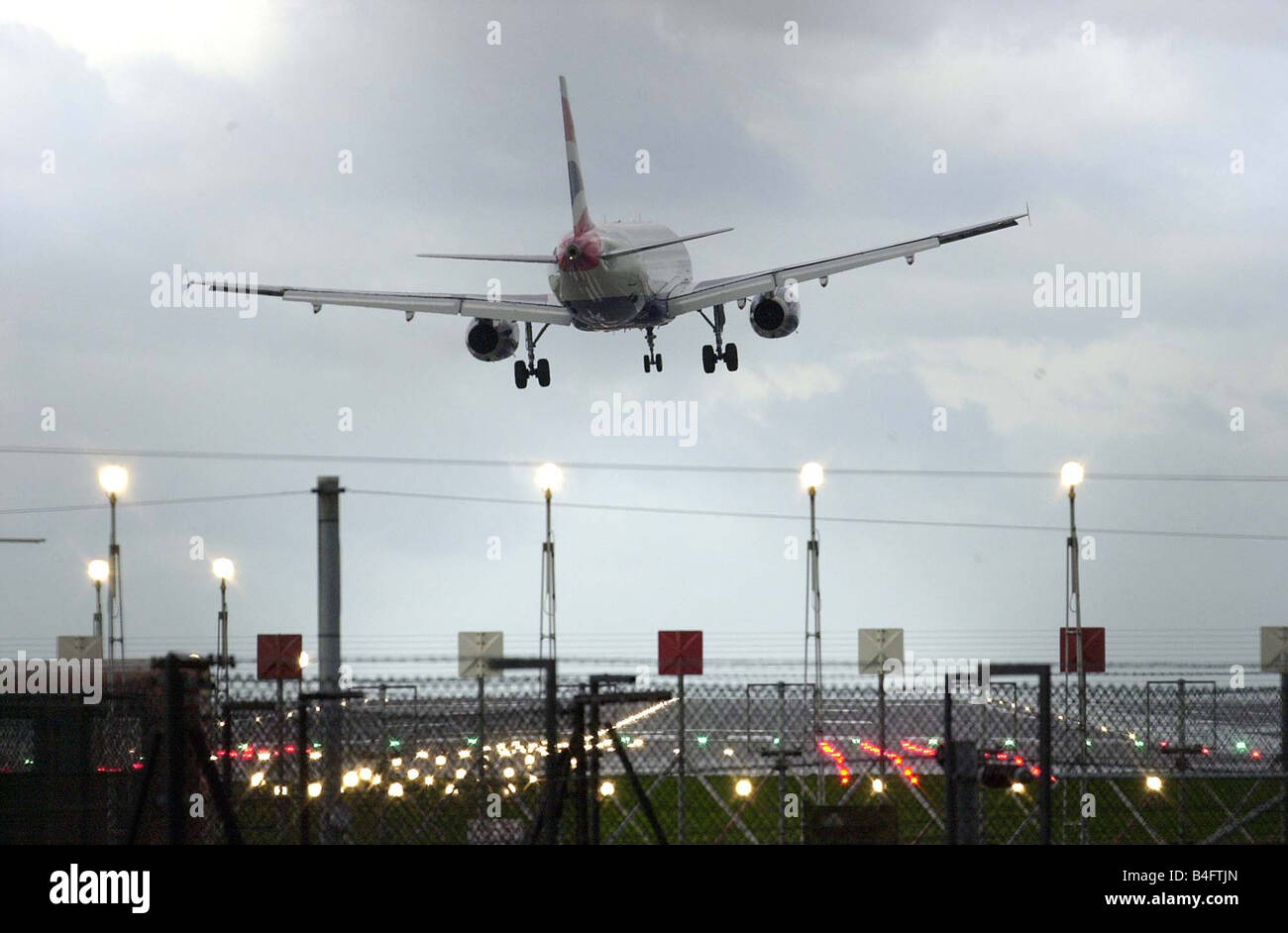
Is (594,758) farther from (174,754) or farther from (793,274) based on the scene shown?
(793,274)

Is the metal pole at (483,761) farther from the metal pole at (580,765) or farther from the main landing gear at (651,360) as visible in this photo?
the main landing gear at (651,360)

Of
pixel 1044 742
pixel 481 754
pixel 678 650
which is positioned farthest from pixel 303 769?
pixel 678 650

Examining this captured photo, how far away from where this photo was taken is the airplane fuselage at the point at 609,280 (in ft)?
197

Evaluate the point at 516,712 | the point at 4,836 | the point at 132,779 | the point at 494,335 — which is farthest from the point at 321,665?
the point at 494,335

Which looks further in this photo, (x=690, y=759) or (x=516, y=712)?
(x=690, y=759)

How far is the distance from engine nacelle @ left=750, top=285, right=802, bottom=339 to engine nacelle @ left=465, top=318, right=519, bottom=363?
935 cm

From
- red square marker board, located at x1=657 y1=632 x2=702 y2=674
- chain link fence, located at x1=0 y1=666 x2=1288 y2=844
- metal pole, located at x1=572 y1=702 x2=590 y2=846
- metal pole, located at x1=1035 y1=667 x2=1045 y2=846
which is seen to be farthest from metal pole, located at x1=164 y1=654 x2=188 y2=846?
red square marker board, located at x1=657 y1=632 x2=702 y2=674

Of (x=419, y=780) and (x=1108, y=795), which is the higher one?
(x=419, y=780)

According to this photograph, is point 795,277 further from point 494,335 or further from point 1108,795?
point 1108,795

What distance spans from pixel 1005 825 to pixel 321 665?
14578mm

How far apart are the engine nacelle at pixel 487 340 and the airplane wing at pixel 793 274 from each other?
6.40m

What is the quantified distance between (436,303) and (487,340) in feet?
7.62

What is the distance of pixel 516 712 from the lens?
1703cm

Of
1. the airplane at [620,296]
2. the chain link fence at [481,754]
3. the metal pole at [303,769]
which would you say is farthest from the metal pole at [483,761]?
the airplane at [620,296]
